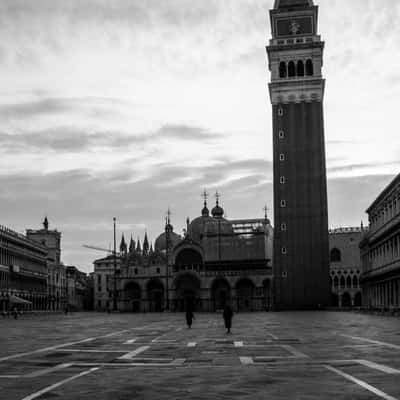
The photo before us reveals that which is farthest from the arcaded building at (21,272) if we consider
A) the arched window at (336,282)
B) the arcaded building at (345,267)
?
the arched window at (336,282)

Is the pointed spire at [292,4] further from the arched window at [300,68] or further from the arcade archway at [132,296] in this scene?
the arcade archway at [132,296]

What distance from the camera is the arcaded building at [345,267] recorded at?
134m

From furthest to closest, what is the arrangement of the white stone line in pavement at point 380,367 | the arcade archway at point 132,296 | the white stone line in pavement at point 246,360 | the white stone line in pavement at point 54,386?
the arcade archway at point 132,296, the white stone line in pavement at point 246,360, the white stone line in pavement at point 380,367, the white stone line in pavement at point 54,386

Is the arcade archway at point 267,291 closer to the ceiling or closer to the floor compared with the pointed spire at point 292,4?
closer to the floor

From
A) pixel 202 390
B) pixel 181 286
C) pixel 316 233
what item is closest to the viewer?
pixel 202 390

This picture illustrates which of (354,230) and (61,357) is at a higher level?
(354,230)

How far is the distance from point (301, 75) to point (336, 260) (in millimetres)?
46917

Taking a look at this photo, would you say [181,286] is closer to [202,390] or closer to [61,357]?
[61,357]

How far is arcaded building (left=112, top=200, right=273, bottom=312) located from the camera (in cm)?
12225

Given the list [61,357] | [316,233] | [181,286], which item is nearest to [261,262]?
[181,286]

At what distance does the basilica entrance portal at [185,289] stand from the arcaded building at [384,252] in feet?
113

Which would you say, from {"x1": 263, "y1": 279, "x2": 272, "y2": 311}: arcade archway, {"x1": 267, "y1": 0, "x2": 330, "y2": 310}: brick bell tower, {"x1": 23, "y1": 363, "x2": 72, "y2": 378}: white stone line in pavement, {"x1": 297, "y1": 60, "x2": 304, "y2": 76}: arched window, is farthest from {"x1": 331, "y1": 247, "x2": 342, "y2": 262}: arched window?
{"x1": 23, "y1": 363, "x2": 72, "y2": 378}: white stone line in pavement

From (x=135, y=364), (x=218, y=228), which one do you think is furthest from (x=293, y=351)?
(x=218, y=228)

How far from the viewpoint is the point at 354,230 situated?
454ft
